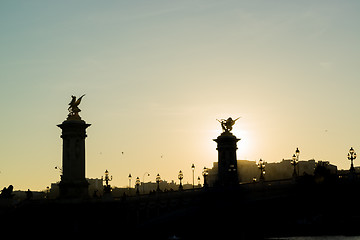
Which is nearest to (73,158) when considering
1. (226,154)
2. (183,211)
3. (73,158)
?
(73,158)

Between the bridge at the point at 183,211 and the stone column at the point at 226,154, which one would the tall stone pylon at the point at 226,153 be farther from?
the bridge at the point at 183,211

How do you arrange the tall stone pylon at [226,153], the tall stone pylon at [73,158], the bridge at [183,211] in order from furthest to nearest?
1. the tall stone pylon at [226,153]
2. the tall stone pylon at [73,158]
3. the bridge at [183,211]

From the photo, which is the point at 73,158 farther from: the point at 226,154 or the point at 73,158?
the point at 226,154

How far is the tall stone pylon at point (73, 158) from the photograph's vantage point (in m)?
80.8

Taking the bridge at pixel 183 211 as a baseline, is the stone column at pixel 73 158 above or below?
above

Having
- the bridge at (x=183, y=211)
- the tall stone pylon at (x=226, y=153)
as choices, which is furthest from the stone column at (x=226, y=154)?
the bridge at (x=183, y=211)

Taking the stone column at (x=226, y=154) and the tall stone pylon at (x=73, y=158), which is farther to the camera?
the stone column at (x=226, y=154)

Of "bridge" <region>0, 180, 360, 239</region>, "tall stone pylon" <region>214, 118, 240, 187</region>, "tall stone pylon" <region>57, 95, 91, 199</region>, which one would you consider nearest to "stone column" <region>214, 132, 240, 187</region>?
"tall stone pylon" <region>214, 118, 240, 187</region>

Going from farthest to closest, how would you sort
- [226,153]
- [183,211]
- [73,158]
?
[226,153] < [73,158] < [183,211]

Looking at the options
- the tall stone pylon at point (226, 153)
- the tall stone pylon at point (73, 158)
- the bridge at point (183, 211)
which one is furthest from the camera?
the tall stone pylon at point (226, 153)

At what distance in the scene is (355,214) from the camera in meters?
116

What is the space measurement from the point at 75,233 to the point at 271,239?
2684 centimetres

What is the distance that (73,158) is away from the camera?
8169 cm

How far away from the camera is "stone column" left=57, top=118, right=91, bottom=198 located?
80812 mm
